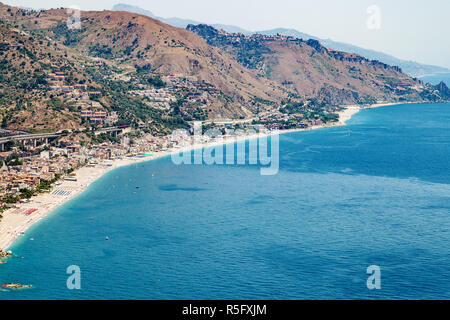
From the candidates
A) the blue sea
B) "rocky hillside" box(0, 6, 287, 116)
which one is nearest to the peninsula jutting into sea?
the blue sea

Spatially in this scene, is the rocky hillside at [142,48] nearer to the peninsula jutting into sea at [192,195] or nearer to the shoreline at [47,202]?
the peninsula jutting into sea at [192,195]

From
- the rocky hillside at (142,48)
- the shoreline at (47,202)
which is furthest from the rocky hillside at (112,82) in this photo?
the shoreline at (47,202)

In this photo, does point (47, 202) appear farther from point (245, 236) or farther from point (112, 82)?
point (112, 82)

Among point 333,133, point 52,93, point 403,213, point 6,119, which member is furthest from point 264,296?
point 333,133

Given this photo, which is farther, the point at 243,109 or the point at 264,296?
the point at 243,109

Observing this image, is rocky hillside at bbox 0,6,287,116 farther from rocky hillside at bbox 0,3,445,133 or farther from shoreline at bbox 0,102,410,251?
shoreline at bbox 0,102,410,251
